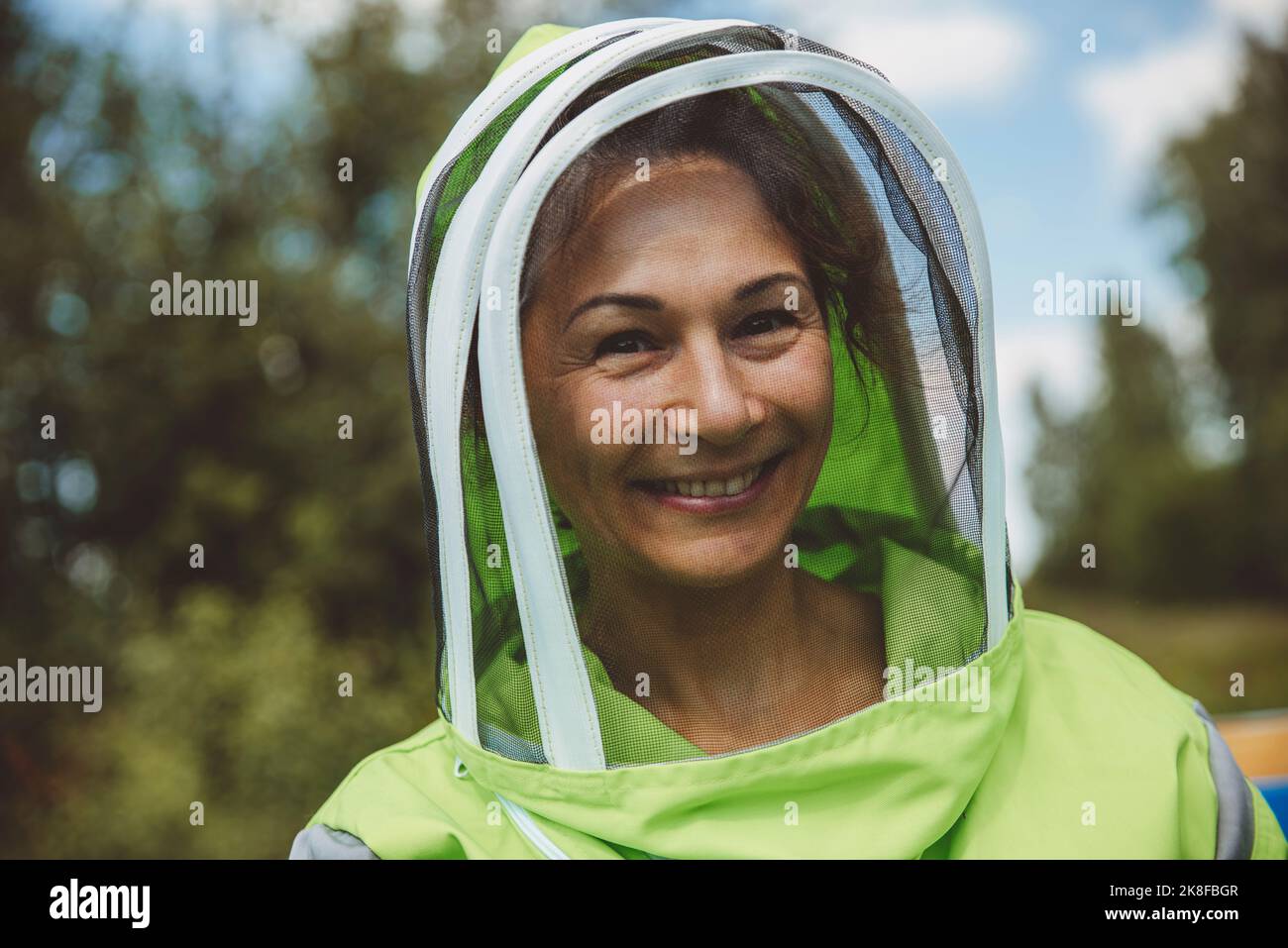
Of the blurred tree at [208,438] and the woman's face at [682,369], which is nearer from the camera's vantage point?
the woman's face at [682,369]

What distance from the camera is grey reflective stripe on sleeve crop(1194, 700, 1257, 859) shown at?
1.58 m

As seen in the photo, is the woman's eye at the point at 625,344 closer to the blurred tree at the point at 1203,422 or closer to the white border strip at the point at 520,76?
the white border strip at the point at 520,76

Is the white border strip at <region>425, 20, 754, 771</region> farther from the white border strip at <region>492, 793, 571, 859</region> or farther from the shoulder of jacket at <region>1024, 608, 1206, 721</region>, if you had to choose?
the shoulder of jacket at <region>1024, 608, 1206, 721</region>

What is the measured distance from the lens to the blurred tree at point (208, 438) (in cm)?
482

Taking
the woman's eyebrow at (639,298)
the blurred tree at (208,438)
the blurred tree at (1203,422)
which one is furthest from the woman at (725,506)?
the blurred tree at (1203,422)

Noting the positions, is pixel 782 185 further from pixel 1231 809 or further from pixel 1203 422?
pixel 1203 422

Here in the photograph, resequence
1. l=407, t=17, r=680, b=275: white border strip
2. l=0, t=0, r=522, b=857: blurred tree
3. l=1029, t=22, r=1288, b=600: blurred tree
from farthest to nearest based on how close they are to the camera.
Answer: l=1029, t=22, r=1288, b=600: blurred tree < l=0, t=0, r=522, b=857: blurred tree < l=407, t=17, r=680, b=275: white border strip

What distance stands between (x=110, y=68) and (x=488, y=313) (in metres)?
4.70

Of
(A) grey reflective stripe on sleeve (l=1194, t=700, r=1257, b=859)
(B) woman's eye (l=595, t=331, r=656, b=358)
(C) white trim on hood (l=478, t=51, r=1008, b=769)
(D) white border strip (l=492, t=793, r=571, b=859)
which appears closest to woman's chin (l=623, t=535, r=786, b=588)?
(C) white trim on hood (l=478, t=51, r=1008, b=769)

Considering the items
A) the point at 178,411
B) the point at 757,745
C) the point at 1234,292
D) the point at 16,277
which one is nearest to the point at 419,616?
the point at 178,411

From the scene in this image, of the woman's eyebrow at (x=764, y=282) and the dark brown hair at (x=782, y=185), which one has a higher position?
the dark brown hair at (x=782, y=185)

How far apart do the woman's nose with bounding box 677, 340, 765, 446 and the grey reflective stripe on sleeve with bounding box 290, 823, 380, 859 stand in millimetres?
752

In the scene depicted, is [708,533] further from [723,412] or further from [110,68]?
[110,68]

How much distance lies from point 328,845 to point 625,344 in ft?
2.73
